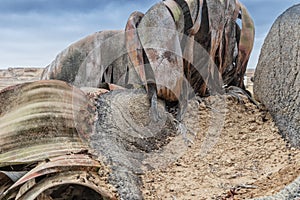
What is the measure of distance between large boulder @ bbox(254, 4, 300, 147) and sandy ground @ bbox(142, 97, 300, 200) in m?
0.06

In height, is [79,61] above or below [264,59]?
below

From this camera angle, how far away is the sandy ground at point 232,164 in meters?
1.84

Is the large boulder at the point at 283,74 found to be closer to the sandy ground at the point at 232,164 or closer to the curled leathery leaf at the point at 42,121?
the sandy ground at the point at 232,164

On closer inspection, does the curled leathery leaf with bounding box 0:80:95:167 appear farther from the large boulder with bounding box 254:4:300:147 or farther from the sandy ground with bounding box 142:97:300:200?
the large boulder with bounding box 254:4:300:147

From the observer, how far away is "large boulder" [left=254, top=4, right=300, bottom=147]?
6.92ft

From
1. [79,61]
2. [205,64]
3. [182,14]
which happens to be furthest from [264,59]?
[79,61]

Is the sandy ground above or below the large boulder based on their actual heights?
below

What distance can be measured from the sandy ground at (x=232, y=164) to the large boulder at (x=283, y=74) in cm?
6

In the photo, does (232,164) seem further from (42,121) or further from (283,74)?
(42,121)

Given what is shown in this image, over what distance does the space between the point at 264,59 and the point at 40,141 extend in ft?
3.61

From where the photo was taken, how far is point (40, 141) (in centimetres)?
201

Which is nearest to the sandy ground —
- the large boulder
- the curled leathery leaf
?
the large boulder

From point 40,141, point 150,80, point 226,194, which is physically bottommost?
point 226,194

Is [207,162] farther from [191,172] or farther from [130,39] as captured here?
[130,39]
